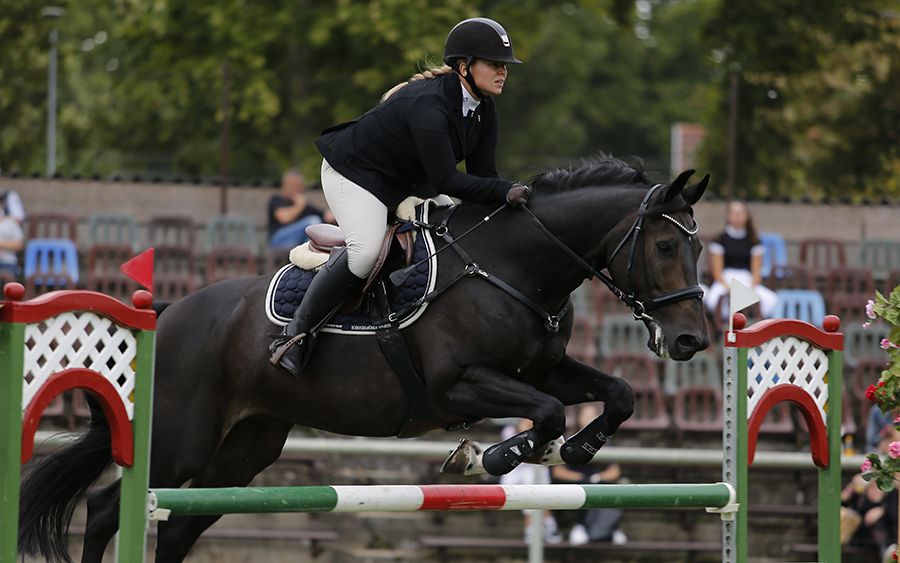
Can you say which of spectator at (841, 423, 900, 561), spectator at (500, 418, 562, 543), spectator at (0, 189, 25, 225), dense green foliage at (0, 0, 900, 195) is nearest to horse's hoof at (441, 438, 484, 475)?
spectator at (500, 418, 562, 543)

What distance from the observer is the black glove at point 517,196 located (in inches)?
201

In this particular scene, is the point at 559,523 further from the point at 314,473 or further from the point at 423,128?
the point at 423,128

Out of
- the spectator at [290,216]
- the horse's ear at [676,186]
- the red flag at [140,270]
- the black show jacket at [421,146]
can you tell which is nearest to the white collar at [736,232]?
the spectator at [290,216]

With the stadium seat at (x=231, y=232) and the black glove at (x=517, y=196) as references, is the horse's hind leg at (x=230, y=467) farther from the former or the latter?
the stadium seat at (x=231, y=232)

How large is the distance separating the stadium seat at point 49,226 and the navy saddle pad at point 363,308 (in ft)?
21.2

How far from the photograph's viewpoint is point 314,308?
5.15 metres

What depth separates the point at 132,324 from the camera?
4.22 meters

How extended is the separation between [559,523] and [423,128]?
5522 mm

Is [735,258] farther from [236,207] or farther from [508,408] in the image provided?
[508,408]

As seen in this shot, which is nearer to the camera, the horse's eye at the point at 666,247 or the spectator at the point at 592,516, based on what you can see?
the horse's eye at the point at 666,247

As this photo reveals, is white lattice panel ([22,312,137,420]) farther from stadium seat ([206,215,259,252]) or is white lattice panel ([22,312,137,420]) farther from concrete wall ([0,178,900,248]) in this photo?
concrete wall ([0,178,900,248])

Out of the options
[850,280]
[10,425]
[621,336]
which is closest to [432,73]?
[10,425]

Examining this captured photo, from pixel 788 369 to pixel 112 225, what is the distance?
8100 millimetres

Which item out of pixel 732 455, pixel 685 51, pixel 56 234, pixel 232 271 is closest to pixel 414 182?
pixel 732 455
